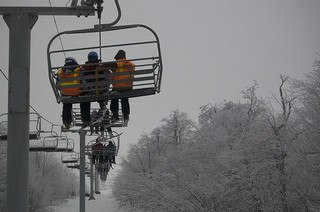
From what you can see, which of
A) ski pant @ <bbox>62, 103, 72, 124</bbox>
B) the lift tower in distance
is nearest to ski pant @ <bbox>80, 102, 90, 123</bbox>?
ski pant @ <bbox>62, 103, 72, 124</bbox>

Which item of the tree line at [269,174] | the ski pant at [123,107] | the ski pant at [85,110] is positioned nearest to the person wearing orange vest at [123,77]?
the ski pant at [123,107]

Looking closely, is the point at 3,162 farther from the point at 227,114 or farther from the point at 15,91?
the point at 15,91

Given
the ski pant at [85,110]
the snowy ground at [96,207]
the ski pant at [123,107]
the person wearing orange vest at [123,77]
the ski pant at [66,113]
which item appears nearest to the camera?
the person wearing orange vest at [123,77]

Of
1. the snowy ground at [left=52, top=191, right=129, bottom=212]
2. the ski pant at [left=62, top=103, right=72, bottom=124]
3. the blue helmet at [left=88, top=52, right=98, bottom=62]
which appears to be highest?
the blue helmet at [left=88, top=52, right=98, bottom=62]

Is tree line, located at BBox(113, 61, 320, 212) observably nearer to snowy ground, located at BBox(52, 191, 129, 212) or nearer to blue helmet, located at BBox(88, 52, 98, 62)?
blue helmet, located at BBox(88, 52, 98, 62)

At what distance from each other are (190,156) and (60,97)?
1745cm

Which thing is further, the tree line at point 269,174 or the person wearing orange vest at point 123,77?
the tree line at point 269,174

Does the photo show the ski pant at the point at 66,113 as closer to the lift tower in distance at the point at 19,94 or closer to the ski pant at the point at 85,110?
the ski pant at the point at 85,110

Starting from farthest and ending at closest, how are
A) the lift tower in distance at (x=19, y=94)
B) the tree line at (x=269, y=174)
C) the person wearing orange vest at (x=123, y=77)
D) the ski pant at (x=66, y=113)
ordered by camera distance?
the tree line at (x=269, y=174) → the ski pant at (x=66, y=113) → the person wearing orange vest at (x=123, y=77) → the lift tower in distance at (x=19, y=94)

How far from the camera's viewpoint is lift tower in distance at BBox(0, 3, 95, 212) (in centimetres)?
452

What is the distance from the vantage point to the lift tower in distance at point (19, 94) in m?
4.52

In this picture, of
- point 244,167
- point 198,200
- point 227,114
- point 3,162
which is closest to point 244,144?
point 244,167

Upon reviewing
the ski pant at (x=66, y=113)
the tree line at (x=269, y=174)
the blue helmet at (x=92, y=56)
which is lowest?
the tree line at (x=269, y=174)

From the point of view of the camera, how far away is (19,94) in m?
4.70
